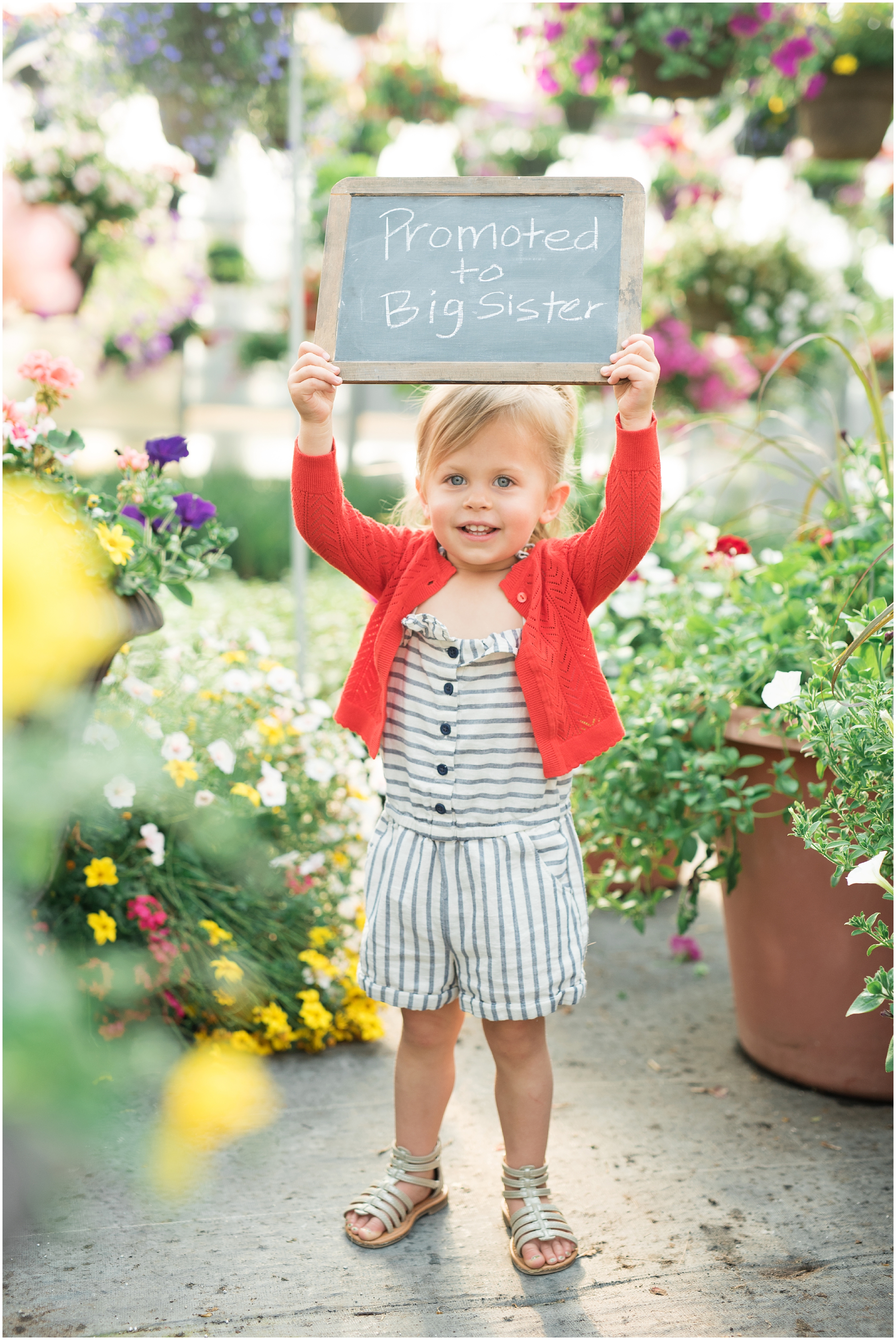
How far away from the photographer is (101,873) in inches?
65.4

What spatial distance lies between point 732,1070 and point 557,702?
981 mm

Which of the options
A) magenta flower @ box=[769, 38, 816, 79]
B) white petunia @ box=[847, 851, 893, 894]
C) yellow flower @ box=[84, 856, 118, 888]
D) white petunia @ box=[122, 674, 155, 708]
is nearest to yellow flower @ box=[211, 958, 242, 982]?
yellow flower @ box=[84, 856, 118, 888]

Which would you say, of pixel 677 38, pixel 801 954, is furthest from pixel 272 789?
pixel 677 38

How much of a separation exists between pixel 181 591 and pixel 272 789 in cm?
43

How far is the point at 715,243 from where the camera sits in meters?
4.78

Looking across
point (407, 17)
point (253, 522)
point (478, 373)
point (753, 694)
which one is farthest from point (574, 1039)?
point (407, 17)

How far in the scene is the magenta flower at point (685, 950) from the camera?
91.4 inches

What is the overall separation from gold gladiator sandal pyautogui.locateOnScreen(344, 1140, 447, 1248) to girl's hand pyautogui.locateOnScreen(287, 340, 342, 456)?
3.38ft

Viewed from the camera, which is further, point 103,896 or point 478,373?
point 103,896

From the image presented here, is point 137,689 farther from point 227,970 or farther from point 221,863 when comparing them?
point 227,970

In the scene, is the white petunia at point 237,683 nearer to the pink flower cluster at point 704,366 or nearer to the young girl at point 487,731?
the young girl at point 487,731

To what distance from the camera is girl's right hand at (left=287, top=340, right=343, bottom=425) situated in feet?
4.22

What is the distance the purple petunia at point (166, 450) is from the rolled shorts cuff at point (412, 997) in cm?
87

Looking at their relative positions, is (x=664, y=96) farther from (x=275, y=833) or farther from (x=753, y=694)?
(x=275, y=833)
